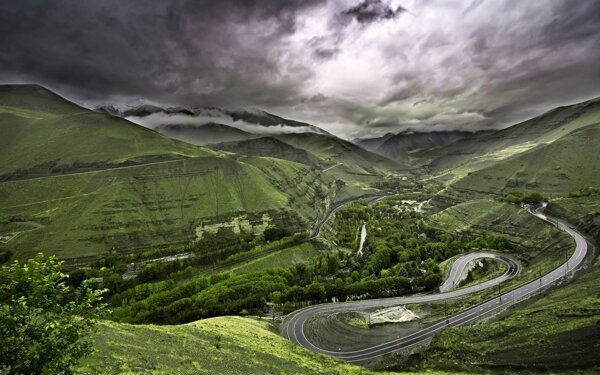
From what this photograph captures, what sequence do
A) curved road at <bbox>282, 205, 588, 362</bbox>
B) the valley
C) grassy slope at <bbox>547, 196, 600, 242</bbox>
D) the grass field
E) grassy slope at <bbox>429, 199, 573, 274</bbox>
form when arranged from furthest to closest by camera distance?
the grass field, grassy slope at <bbox>547, 196, 600, 242</bbox>, grassy slope at <bbox>429, 199, 573, 274</bbox>, curved road at <bbox>282, 205, 588, 362</bbox>, the valley

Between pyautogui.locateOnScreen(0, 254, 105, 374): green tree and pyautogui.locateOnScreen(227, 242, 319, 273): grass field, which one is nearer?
pyautogui.locateOnScreen(0, 254, 105, 374): green tree

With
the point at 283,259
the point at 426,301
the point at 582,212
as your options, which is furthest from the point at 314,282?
the point at 582,212

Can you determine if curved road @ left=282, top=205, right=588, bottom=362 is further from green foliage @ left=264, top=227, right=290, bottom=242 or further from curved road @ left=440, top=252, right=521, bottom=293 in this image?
green foliage @ left=264, top=227, right=290, bottom=242

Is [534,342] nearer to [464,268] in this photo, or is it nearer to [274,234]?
[464,268]

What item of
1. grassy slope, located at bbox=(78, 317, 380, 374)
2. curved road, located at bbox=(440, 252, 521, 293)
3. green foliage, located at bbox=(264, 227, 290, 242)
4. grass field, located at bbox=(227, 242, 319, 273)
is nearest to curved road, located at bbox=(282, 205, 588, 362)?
curved road, located at bbox=(440, 252, 521, 293)

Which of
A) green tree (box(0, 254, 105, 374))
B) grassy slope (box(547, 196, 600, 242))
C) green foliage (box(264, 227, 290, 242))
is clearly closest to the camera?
green tree (box(0, 254, 105, 374))

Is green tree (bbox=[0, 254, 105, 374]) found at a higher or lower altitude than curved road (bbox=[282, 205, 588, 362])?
higher

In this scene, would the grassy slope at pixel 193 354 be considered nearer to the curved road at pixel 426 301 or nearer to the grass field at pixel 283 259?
the curved road at pixel 426 301

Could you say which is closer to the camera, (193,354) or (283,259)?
(193,354)
